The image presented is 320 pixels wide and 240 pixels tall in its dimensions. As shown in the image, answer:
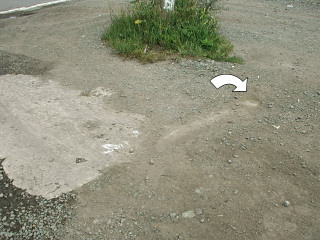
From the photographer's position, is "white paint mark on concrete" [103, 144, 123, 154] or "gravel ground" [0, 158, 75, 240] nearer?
"gravel ground" [0, 158, 75, 240]

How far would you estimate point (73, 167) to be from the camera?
3359 mm

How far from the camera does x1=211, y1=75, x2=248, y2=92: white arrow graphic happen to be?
471 centimetres

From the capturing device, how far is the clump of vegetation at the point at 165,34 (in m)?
5.66

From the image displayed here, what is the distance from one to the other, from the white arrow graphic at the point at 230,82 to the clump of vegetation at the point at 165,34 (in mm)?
600

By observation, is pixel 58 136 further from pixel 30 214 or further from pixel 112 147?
pixel 30 214

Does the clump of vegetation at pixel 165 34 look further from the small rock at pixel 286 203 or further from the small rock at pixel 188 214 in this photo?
the small rock at pixel 188 214

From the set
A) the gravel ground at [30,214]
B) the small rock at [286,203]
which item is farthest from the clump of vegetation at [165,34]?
the gravel ground at [30,214]

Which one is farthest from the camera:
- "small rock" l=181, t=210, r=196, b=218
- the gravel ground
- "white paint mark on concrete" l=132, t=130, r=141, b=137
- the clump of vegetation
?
the clump of vegetation

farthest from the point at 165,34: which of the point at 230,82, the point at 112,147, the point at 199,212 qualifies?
the point at 199,212

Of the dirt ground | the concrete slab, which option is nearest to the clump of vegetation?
the dirt ground

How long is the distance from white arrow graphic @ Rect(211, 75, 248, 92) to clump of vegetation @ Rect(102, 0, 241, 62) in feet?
1.97

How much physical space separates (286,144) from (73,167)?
7.41ft

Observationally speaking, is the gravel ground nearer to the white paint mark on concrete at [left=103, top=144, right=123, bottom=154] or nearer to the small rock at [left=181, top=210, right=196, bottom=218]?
the white paint mark on concrete at [left=103, top=144, right=123, bottom=154]

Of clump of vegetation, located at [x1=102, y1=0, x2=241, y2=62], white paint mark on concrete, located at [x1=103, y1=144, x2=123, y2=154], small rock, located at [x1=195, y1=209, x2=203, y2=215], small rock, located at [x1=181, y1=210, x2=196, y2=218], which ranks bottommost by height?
small rock, located at [x1=195, y1=209, x2=203, y2=215]
